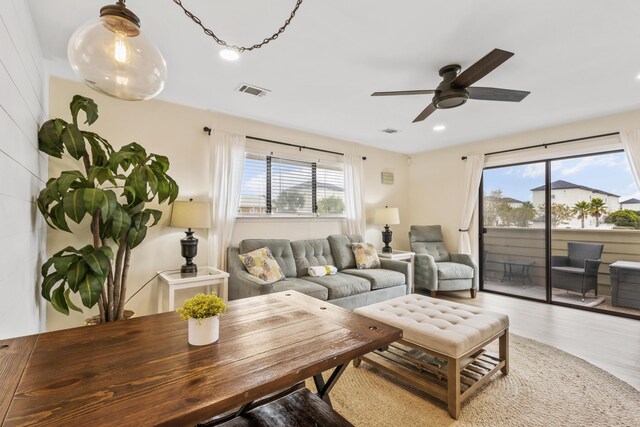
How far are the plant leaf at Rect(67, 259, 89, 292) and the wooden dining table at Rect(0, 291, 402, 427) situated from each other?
37.2 inches

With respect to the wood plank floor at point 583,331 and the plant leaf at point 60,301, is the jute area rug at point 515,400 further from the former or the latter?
the plant leaf at point 60,301

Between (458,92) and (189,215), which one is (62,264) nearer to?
(189,215)

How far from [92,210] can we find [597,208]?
217 inches

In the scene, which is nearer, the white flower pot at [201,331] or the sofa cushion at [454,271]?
the white flower pot at [201,331]

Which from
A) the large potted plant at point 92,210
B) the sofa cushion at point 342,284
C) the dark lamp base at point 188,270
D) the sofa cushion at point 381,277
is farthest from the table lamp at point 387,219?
the large potted plant at point 92,210

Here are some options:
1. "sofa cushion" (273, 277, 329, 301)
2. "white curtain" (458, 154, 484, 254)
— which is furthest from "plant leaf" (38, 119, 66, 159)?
"white curtain" (458, 154, 484, 254)

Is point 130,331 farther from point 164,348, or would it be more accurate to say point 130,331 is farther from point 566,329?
point 566,329

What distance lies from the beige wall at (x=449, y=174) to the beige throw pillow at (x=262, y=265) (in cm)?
334

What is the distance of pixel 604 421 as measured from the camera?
181cm

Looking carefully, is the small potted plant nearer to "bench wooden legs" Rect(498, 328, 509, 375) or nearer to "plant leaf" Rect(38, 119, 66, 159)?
"plant leaf" Rect(38, 119, 66, 159)

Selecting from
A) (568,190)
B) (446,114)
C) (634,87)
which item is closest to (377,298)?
(446,114)

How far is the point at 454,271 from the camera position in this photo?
4434 mm

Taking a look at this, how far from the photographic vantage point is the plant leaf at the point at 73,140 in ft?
6.84

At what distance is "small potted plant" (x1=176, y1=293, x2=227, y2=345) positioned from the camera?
3.62 feet
